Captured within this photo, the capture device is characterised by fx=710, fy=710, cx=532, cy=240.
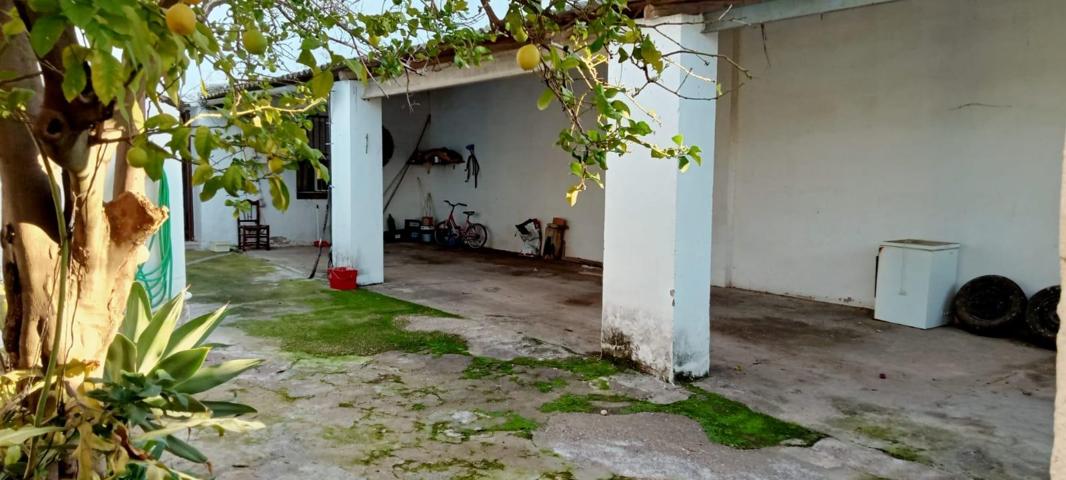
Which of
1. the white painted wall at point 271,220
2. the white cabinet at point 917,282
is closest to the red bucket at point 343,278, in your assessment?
the white painted wall at point 271,220

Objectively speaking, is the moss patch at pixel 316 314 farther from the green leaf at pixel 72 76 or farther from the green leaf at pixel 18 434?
the green leaf at pixel 72 76

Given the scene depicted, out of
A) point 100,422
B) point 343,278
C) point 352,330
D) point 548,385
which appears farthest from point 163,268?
point 100,422

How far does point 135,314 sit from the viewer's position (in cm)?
226

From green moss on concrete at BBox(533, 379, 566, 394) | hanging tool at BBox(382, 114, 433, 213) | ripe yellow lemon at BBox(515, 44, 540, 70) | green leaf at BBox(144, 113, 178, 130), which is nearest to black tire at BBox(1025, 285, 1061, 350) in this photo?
green moss on concrete at BBox(533, 379, 566, 394)

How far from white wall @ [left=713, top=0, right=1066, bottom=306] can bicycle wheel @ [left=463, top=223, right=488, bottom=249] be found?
515cm

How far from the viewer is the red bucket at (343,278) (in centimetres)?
827

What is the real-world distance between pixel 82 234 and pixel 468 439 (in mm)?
2398

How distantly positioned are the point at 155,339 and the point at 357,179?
21.4ft

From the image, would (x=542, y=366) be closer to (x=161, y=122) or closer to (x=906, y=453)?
(x=906, y=453)

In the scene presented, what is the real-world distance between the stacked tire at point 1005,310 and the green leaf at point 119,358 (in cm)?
648

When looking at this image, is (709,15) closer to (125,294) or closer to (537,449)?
(537,449)

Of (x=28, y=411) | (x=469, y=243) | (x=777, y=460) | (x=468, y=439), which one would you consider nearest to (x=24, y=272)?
(x=28, y=411)

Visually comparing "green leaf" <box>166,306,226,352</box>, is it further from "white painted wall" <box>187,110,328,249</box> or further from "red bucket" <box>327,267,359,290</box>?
"white painted wall" <box>187,110,328,249</box>

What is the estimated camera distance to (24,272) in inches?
66.9
